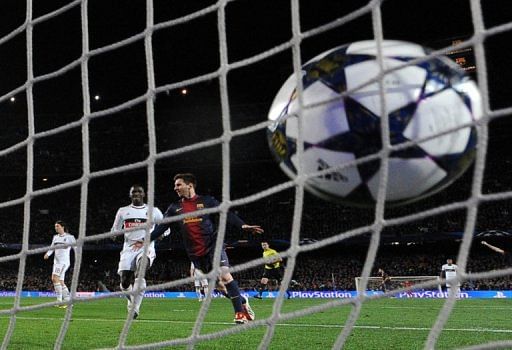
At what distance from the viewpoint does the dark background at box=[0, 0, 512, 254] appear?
1878 centimetres

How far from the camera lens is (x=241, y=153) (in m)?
27.5

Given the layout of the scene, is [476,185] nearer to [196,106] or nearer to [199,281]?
[199,281]

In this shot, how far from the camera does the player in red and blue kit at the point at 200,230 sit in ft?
17.1

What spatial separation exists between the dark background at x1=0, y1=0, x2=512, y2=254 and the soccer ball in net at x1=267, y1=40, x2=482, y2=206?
1222cm

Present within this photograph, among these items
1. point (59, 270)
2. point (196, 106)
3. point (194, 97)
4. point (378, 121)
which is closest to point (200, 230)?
point (378, 121)

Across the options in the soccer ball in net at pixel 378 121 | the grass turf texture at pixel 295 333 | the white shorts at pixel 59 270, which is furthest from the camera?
the white shorts at pixel 59 270

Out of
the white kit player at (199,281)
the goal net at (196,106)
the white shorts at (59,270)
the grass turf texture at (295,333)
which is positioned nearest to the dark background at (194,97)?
the goal net at (196,106)

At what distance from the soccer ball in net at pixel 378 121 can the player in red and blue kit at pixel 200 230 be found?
10.2 ft

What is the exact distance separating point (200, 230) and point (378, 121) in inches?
147

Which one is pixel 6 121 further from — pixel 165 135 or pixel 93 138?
pixel 165 135

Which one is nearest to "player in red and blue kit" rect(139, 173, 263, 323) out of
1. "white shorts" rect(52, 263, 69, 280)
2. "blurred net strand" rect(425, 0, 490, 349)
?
"blurred net strand" rect(425, 0, 490, 349)

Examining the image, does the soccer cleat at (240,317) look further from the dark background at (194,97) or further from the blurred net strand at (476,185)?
the dark background at (194,97)

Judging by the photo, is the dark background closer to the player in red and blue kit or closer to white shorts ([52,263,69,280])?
white shorts ([52,263,69,280])

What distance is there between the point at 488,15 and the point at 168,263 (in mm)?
17021
